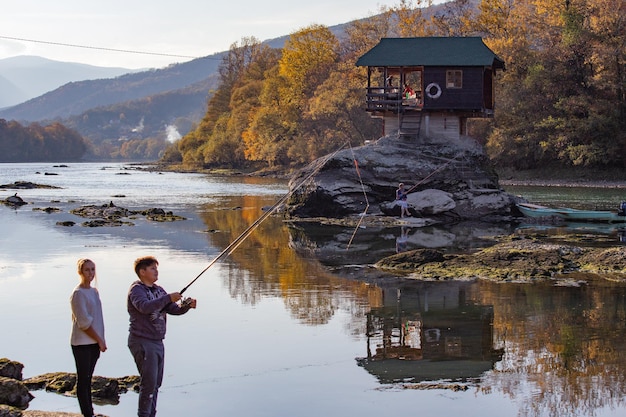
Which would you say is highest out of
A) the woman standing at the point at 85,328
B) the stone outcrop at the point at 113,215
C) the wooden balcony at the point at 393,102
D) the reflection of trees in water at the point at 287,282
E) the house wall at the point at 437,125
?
the wooden balcony at the point at 393,102

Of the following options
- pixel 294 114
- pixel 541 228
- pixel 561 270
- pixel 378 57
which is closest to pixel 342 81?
pixel 294 114

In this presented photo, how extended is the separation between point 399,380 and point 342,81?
70.8 meters

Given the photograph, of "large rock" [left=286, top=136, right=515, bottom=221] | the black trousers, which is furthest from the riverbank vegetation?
the black trousers

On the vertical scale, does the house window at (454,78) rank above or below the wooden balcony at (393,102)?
above

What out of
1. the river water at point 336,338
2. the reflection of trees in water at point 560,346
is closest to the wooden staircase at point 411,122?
the river water at point 336,338

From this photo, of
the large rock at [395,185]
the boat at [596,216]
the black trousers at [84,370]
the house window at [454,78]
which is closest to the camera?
the black trousers at [84,370]

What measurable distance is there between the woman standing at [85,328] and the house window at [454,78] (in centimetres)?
3689

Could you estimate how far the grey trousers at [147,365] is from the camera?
941 cm

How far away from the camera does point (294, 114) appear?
9288 cm

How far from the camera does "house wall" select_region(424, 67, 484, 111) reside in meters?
44.2

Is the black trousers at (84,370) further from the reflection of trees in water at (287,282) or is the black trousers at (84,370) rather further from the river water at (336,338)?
the reflection of trees in water at (287,282)

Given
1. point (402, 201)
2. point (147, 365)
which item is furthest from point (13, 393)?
point (402, 201)

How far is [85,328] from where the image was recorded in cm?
950

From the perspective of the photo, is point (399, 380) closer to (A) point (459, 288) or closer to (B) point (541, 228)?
(A) point (459, 288)
